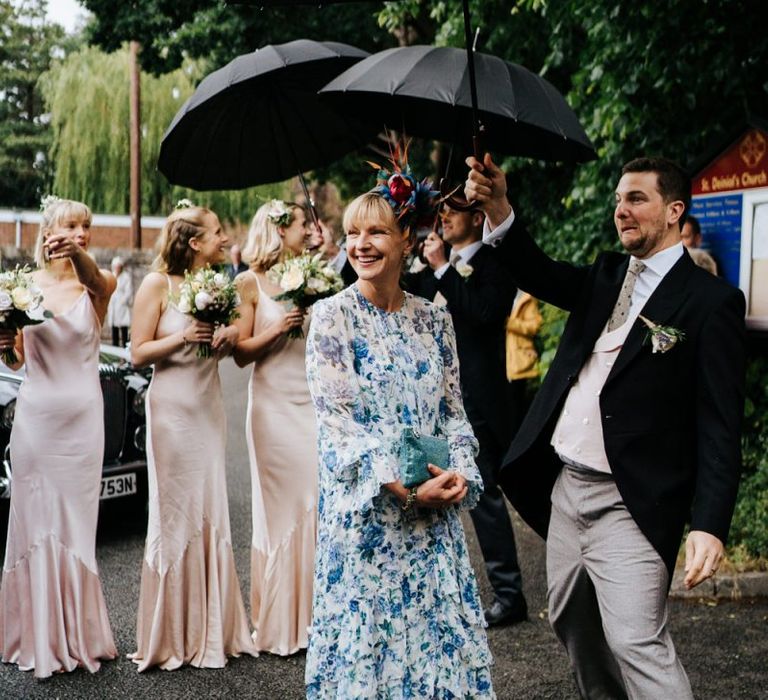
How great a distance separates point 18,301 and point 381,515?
2.43 m

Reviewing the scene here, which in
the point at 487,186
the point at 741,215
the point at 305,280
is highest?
the point at 487,186

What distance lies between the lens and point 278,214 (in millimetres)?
5582

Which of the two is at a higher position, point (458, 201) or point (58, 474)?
point (458, 201)

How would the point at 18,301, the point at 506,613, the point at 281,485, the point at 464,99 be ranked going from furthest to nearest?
1. the point at 506,613
2. the point at 281,485
3. the point at 18,301
4. the point at 464,99

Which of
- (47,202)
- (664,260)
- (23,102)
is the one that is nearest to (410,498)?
(664,260)

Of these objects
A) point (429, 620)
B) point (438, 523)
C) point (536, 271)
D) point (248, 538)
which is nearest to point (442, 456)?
point (438, 523)

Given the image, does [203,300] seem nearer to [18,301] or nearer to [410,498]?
[18,301]

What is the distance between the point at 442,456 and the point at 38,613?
264 cm

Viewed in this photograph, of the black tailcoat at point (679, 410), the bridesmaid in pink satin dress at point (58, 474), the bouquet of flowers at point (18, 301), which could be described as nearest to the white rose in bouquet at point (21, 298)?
the bouquet of flowers at point (18, 301)

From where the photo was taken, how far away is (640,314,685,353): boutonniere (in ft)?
11.0

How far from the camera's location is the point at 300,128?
618 cm

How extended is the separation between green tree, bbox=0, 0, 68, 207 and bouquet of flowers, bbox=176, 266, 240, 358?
40391mm

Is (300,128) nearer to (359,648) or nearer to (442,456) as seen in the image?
(442,456)

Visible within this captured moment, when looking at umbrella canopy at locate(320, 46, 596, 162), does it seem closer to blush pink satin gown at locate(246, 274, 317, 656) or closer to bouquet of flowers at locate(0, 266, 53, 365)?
blush pink satin gown at locate(246, 274, 317, 656)
